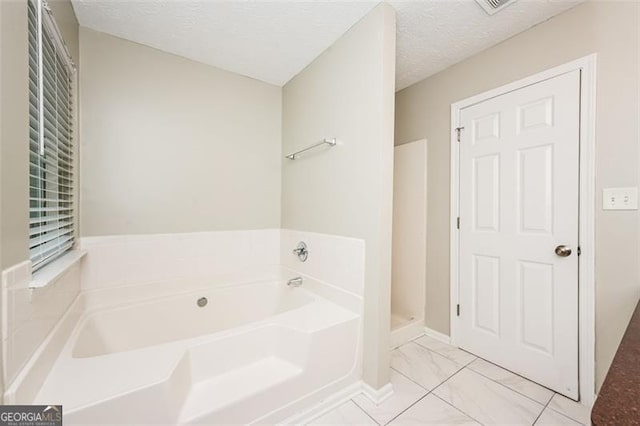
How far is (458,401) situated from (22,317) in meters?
1.95

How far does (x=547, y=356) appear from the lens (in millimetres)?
1568

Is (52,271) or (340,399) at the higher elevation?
(52,271)

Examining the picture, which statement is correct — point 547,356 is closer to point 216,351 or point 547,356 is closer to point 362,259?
point 362,259

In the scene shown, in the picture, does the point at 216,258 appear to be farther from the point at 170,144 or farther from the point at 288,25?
the point at 288,25

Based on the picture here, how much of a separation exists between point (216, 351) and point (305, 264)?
3.11 ft

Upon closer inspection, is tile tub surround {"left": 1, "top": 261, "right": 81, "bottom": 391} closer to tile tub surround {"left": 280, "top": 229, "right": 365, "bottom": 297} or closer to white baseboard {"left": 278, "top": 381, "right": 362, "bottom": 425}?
white baseboard {"left": 278, "top": 381, "right": 362, "bottom": 425}

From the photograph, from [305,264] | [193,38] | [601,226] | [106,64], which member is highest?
[193,38]

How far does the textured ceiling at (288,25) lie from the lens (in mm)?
1480

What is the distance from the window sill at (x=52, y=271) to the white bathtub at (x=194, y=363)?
367 millimetres

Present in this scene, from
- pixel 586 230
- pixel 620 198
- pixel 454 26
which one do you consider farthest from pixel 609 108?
pixel 454 26

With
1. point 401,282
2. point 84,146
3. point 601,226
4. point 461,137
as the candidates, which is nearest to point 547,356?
point 601,226

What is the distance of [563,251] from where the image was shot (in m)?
1.50

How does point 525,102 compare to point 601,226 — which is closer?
point 601,226

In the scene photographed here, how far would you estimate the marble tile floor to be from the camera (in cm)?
131
